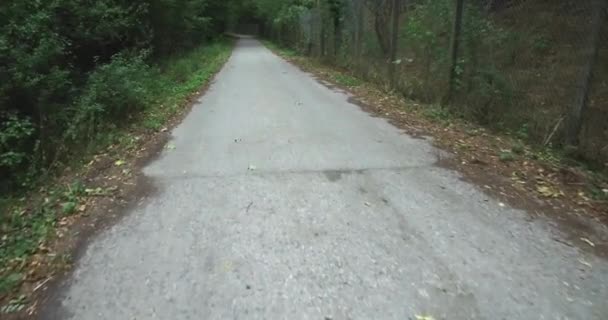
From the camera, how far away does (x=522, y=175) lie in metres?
4.70

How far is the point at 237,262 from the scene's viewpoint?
124 inches

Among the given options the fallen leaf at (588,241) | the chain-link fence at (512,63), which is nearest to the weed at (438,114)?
the chain-link fence at (512,63)

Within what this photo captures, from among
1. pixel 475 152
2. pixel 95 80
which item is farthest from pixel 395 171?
pixel 95 80

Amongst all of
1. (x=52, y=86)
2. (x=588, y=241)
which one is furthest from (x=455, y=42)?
(x=52, y=86)

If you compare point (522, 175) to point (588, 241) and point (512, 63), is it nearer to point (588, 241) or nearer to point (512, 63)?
point (588, 241)

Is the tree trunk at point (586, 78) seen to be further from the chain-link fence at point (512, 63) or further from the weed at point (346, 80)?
the weed at point (346, 80)

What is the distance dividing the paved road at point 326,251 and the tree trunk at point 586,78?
5.25 ft

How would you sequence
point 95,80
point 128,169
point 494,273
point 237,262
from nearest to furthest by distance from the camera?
point 494,273 < point 237,262 < point 128,169 < point 95,80

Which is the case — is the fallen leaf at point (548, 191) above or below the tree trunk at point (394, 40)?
below

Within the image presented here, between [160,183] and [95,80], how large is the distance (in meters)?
4.08

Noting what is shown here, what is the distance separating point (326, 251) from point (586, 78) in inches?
148

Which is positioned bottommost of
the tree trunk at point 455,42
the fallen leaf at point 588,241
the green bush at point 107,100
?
the fallen leaf at point 588,241

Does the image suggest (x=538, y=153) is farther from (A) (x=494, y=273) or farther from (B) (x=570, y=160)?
(A) (x=494, y=273)

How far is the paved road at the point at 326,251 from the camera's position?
8.76 feet
